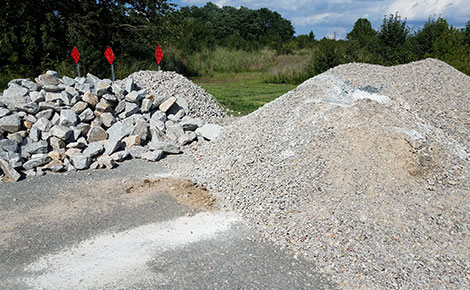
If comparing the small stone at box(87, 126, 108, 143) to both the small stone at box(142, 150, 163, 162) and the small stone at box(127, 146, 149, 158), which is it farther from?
the small stone at box(142, 150, 163, 162)

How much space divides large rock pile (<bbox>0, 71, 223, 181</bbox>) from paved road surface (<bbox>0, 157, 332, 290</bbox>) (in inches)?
27.3

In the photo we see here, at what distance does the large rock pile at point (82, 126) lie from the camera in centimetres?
646

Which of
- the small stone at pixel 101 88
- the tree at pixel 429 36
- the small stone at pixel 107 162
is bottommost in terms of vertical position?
the small stone at pixel 107 162

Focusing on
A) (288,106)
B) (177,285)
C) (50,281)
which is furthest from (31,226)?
(288,106)

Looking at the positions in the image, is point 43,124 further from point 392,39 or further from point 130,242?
point 392,39

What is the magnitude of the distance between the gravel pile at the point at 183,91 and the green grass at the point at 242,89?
3.01ft

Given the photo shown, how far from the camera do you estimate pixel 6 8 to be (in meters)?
12.9

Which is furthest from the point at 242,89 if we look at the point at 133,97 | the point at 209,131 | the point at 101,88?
the point at 101,88

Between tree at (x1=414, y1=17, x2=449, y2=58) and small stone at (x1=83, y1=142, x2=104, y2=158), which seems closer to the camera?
small stone at (x1=83, y1=142, x2=104, y2=158)

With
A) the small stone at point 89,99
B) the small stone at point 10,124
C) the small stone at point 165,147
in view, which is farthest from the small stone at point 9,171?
the small stone at point 165,147

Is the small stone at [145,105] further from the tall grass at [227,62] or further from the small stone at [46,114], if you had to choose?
the tall grass at [227,62]

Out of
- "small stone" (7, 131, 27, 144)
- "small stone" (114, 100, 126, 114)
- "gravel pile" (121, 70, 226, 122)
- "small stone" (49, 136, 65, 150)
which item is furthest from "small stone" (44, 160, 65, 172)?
"gravel pile" (121, 70, 226, 122)

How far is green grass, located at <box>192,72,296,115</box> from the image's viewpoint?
1150 centimetres

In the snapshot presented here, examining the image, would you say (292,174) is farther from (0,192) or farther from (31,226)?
(0,192)
